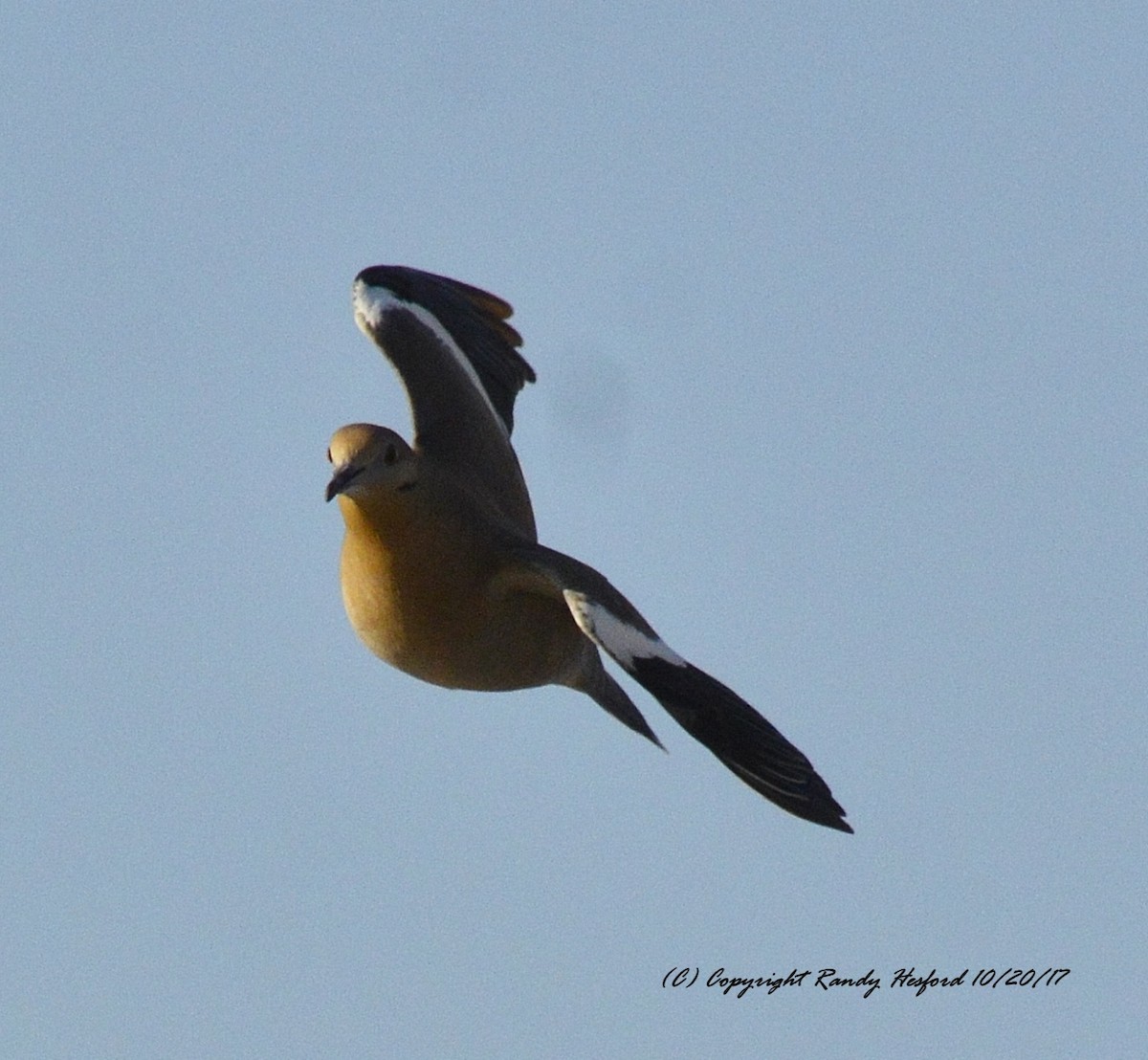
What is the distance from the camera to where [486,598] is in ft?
42.2

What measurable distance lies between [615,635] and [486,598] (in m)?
1.09

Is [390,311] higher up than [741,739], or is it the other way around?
[390,311]

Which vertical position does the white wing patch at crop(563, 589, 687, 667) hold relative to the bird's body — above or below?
below

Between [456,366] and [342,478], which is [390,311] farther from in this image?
→ [342,478]

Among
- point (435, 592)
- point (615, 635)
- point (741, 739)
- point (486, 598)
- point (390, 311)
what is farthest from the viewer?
point (390, 311)

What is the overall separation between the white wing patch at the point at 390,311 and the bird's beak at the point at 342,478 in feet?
11.3

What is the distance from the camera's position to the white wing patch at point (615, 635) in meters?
11.9

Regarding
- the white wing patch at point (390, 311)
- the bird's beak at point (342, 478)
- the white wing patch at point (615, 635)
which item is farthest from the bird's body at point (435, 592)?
the white wing patch at point (390, 311)

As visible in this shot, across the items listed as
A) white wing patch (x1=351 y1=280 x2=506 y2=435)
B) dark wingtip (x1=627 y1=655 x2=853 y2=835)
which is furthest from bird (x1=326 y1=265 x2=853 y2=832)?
white wing patch (x1=351 y1=280 x2=506 y2=435)

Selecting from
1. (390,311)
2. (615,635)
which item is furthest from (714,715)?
(390,311)

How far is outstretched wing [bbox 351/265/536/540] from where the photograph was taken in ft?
A: 47.1

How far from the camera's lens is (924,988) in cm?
1326

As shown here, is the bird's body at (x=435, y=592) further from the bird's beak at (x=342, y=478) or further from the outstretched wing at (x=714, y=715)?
the outstretched wing at (x=714, y=715)

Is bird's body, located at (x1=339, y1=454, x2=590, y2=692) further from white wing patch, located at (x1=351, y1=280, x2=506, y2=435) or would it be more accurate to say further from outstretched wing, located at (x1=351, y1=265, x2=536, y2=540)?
white wing patch, located at (x1=351, y1=280, x2=506, y2=435)
